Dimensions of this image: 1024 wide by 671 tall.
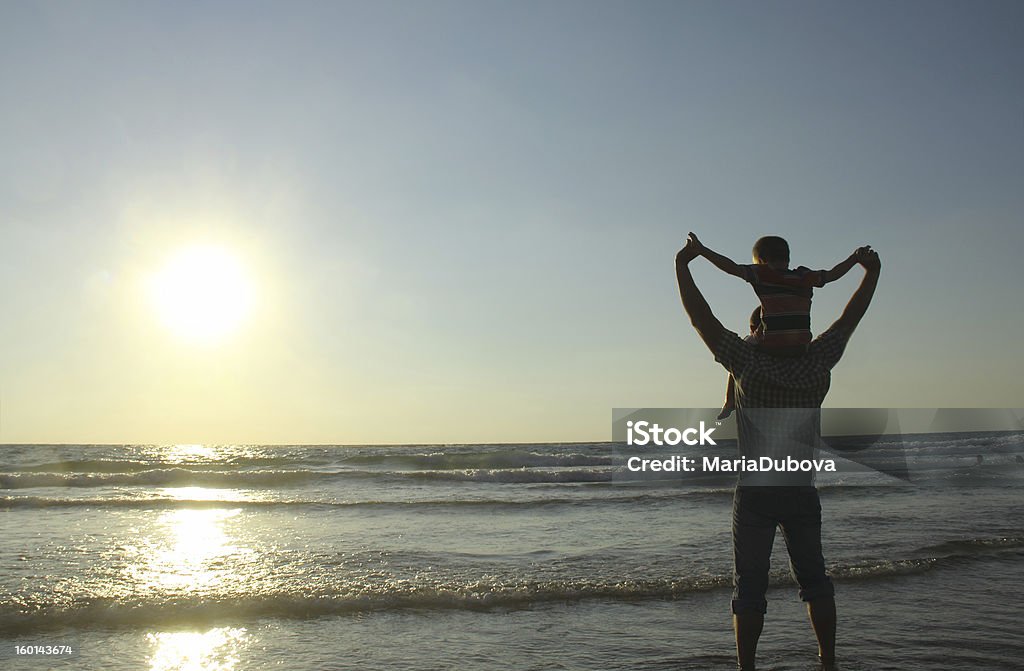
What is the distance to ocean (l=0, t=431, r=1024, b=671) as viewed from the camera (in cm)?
485

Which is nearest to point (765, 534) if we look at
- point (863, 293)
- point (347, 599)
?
point (863, 293)

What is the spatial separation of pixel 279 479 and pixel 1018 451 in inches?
1343

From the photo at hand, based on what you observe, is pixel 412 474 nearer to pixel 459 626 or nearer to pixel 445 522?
pixel 445 522

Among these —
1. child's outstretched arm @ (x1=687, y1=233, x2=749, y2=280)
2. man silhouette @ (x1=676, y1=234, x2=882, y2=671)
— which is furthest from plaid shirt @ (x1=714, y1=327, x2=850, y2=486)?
child's outstretched arm @ (x1=687, y1=233, x2=749, y2=280)

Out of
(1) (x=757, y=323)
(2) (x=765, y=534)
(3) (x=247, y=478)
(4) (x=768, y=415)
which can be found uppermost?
(1) (x=757, y=323)

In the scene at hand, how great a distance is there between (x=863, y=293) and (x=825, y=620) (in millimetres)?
1615

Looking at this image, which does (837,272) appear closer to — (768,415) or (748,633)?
(768,415)

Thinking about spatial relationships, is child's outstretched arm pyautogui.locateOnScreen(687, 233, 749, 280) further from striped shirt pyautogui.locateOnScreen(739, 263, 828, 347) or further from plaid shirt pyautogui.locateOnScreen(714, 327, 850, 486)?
plaid shirt pyautogui.locateOnScreen(714, 327, 850, 486)

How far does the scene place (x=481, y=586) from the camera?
6.82m

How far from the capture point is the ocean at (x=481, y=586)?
4852mm

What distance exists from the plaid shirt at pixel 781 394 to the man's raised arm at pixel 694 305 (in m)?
0.05

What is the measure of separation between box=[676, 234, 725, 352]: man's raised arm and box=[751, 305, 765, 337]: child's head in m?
0.17

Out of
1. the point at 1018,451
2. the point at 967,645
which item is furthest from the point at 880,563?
the point at 1018,451

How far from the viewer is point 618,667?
4.47 metres
